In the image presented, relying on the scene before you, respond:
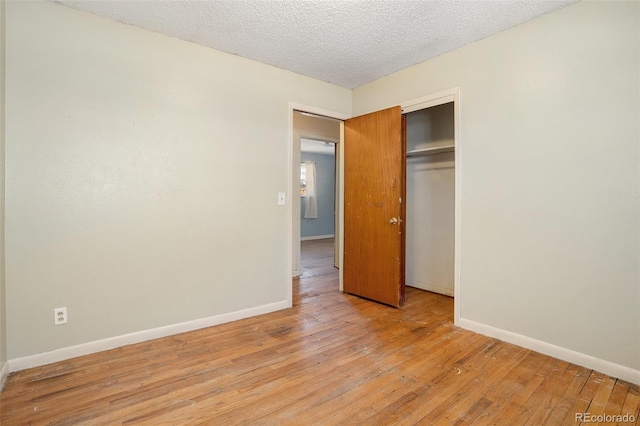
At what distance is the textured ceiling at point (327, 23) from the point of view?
2.18 metres

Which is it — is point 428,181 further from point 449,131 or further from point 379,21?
point 379,21

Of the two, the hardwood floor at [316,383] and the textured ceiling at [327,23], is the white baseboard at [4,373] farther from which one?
the textured ceiling at [327,23]

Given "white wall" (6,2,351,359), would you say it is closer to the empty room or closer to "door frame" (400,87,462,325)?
the empty room

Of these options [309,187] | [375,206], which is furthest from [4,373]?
[309,187]

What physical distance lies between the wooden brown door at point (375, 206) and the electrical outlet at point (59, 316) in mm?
2675

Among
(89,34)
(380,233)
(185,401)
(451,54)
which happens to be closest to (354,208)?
(380,233)

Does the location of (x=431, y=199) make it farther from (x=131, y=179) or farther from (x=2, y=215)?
(x=2, y=215)

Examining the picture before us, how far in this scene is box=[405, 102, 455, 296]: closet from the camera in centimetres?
376

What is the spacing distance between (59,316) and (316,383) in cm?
187

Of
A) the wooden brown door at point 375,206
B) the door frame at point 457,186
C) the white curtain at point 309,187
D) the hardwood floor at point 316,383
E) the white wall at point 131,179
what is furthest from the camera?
the white curtain at point 309,187

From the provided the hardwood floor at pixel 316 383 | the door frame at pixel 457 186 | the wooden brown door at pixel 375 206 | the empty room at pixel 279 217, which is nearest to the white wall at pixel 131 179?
the empty room at pixel 279 217

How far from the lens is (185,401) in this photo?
1764 mm

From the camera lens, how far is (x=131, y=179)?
2453 mm

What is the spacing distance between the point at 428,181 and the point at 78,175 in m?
3.59
